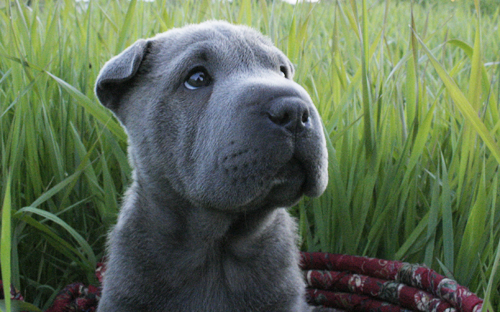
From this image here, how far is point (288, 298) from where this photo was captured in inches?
90.0

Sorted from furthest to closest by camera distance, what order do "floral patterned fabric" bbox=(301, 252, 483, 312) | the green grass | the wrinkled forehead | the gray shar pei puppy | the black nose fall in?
the green grass, "floral patterned fabric" bbox=(301, 252, 483, 312), the wrinkled forehead, the gray shar pei puppy, the black nose

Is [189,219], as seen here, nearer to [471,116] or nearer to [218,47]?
[218,47]

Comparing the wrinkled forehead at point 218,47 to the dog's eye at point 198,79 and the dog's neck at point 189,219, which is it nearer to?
the dog's eye at point 198,79

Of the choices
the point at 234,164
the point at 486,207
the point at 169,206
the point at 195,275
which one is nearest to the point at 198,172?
the point at 234,164

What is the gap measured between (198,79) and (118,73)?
0.35m

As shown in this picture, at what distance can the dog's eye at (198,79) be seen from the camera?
2164 millimetres

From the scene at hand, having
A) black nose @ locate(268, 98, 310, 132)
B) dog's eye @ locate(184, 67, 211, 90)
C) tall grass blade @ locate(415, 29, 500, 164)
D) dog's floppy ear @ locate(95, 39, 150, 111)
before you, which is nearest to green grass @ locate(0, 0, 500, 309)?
dog's floppy ear @ locate(95, 39, 150, 111)

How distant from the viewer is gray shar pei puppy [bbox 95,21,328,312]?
193 centimetres

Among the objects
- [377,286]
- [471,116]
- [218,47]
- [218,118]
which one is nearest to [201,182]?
[218,118]

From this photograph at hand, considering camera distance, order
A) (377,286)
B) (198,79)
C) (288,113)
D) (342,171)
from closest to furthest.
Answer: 1. (288,113)
2. (198,79)
3. (377,286)
4. (342,171)

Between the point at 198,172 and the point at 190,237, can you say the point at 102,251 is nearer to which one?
the point at 190,237

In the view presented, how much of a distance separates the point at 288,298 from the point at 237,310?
0.24m

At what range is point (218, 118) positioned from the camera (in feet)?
6.43

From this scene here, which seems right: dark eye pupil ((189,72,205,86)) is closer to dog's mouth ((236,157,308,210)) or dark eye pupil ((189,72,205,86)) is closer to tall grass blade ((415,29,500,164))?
dog's mouth ((236,157,308,210))
